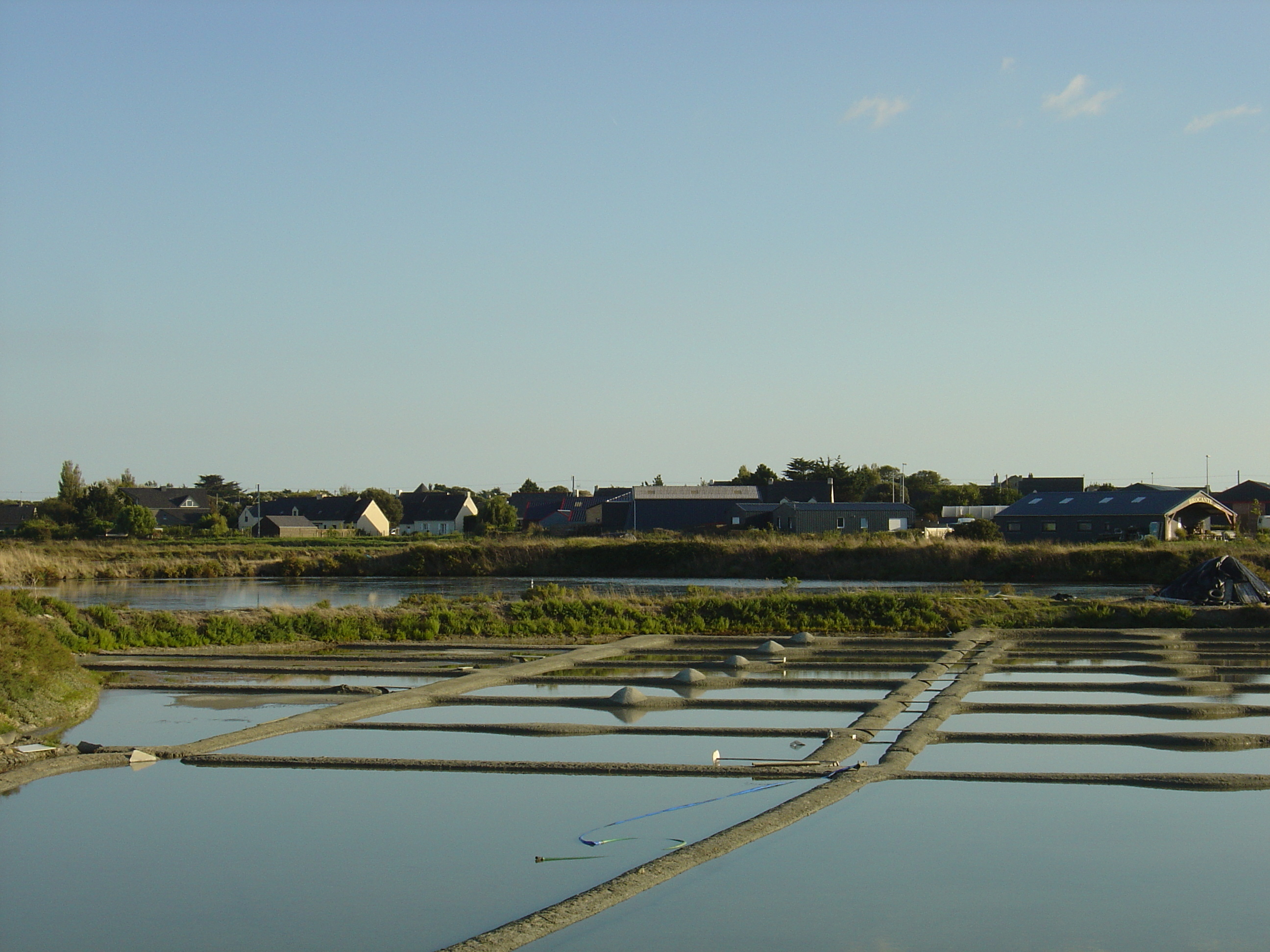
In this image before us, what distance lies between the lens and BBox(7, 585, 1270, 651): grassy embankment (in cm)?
1760

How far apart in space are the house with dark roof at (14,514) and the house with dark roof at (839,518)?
168 feet

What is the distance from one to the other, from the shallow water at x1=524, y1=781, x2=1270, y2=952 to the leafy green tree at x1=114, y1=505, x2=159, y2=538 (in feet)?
201

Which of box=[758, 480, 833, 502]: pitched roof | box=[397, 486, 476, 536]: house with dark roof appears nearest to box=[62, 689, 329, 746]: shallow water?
box=[758, 480, 833, 502]: pitched roof

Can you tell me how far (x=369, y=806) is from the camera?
24.3 ft

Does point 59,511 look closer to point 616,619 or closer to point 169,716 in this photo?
point 616,619

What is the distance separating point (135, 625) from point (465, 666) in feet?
20.9

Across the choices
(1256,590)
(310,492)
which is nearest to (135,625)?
(1256,590)

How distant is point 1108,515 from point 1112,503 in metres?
1.00

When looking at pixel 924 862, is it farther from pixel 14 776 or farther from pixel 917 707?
pixel 14 776

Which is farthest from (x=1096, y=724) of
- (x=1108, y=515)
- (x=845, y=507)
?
(x=845, y=507)

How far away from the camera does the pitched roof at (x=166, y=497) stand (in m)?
86.4

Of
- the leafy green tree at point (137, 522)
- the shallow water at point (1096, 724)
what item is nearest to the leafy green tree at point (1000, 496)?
the leafy green tree at point (137, 522)

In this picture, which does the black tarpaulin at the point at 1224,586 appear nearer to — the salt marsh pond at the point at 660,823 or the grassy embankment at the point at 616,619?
the grassy embankment at the point at 616,619

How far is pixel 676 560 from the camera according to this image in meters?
41.6
